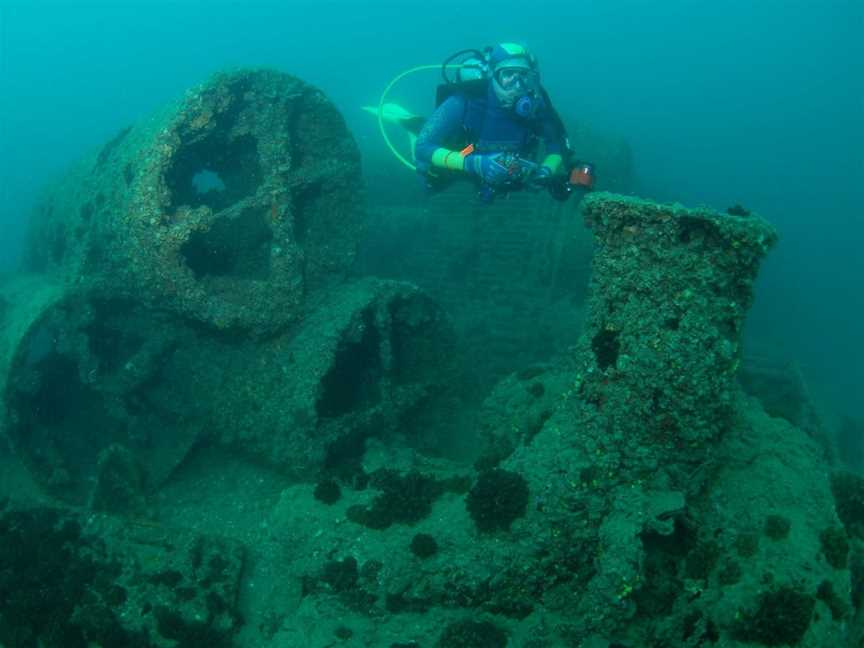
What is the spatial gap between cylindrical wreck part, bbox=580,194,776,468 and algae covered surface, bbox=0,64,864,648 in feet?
0.07

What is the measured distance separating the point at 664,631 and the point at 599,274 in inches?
112

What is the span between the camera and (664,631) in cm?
432

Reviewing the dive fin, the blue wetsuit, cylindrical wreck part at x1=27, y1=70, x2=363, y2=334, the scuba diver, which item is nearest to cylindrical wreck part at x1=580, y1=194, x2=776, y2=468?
the scuba diver

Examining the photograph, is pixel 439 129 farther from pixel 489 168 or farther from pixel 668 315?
pixel 668 315

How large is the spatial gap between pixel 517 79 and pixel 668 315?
5.70m

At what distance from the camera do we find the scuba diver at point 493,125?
8359 millimetres

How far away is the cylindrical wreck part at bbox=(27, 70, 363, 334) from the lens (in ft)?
26.3

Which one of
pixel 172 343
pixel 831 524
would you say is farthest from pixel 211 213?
pixel 831 524

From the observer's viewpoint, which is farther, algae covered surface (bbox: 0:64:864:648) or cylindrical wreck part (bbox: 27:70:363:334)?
cylindrical wreck part (bbox: 27:70:363:334)

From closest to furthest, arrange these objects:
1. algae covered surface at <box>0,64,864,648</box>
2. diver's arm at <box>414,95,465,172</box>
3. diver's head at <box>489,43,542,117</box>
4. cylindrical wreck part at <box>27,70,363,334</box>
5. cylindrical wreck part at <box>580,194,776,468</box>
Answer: cylindrical wreck part at <box>580,194,776,468</box> → algae covered surface at <box>0,64,864,648</box> → cylindrical wreck part at <box>27,70,363,334</box> → diver's head at <box>489,43,542,117</box> → diver's arm at <box>414,95,465,172</box>

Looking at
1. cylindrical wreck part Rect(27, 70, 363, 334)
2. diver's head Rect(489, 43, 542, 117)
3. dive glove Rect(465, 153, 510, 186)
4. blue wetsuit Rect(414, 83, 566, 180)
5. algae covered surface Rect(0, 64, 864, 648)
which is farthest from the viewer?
blue wetsuit Rect(414, 83, 566, 180)

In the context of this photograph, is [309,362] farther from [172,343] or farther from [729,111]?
[729,111]

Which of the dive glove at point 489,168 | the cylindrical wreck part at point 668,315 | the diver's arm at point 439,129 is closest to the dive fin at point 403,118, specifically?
the diver's arm at point 439,129

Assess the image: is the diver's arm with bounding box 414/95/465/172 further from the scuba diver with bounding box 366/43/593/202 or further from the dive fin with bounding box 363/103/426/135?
the dive fin with bounding box 363/103/426/135
